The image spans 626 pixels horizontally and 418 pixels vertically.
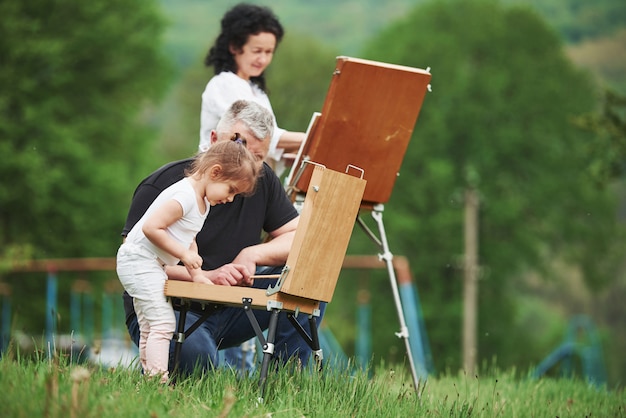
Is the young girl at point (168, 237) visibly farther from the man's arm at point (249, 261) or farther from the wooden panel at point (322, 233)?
the wooden panel at point (322, 233)

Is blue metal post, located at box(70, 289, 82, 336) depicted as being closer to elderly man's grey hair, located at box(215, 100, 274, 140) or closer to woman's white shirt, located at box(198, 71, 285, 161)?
woman's white shirt, located at box(198, 71, 285, 161)

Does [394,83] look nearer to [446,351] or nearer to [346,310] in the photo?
[446,351]

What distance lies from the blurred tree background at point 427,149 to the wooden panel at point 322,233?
51.7 ft

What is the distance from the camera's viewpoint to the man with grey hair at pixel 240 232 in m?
5.03

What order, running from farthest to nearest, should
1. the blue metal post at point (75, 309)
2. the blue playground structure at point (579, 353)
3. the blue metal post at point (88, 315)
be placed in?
the blue metal post at point (88, 315)
the blue metal post at point (75, 309)
the blue playground structure at point (579, 353)

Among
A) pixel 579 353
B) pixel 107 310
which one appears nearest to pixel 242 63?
pixel 579 353

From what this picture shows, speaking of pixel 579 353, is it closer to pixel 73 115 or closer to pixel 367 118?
pixel 73 115

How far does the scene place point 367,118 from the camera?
5.47 metres

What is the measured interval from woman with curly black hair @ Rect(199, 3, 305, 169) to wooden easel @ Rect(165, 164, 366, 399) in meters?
1.45

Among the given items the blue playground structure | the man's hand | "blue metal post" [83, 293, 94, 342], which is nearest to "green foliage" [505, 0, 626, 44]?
the blue playground structure

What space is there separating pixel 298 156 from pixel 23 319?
771 inches

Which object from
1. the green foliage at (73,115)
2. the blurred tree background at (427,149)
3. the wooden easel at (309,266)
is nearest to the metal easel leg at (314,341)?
the wooden easel at (309,266)

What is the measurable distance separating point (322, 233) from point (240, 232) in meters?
1.03

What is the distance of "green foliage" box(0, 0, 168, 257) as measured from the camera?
22531 mm
